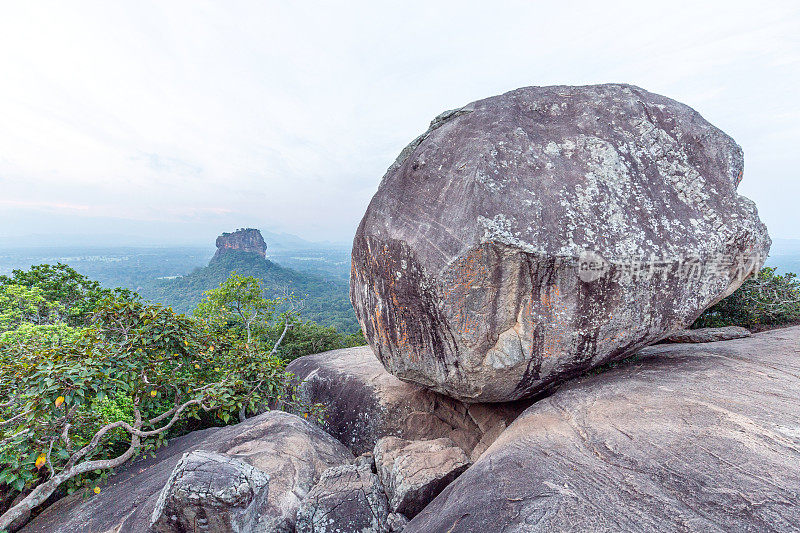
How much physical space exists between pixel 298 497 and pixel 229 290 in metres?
10.4

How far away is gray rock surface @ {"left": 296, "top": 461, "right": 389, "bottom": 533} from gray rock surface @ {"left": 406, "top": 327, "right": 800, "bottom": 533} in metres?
1.11

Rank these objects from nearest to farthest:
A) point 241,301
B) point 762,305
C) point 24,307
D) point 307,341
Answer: point 762,305, point 24,307, point 241,301, point 307,341

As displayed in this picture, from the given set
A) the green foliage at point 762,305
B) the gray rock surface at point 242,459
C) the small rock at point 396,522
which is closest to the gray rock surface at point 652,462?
the small rock at point 396,522

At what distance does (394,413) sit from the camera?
8.73 m

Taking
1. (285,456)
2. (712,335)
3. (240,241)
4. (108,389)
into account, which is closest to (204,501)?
(285,456)

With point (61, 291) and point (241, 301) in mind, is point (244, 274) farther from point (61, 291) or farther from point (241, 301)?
point (241, 301)

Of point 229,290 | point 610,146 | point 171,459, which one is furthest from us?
point 229,290

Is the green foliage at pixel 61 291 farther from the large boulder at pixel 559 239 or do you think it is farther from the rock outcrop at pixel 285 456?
the large boulder at pixel 559 239

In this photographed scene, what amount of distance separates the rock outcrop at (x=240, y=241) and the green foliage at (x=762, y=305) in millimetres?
125908

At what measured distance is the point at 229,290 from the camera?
13.7m

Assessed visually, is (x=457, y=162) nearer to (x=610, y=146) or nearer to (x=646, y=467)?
(x=610, y=146)

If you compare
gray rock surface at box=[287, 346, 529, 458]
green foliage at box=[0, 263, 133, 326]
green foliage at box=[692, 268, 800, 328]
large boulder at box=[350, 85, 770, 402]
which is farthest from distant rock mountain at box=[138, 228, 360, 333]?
large boulder at box=[350, 85, 770, 402]

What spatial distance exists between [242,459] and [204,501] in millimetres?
1789

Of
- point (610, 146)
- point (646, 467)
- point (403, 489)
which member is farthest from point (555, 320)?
point (403, 489)
